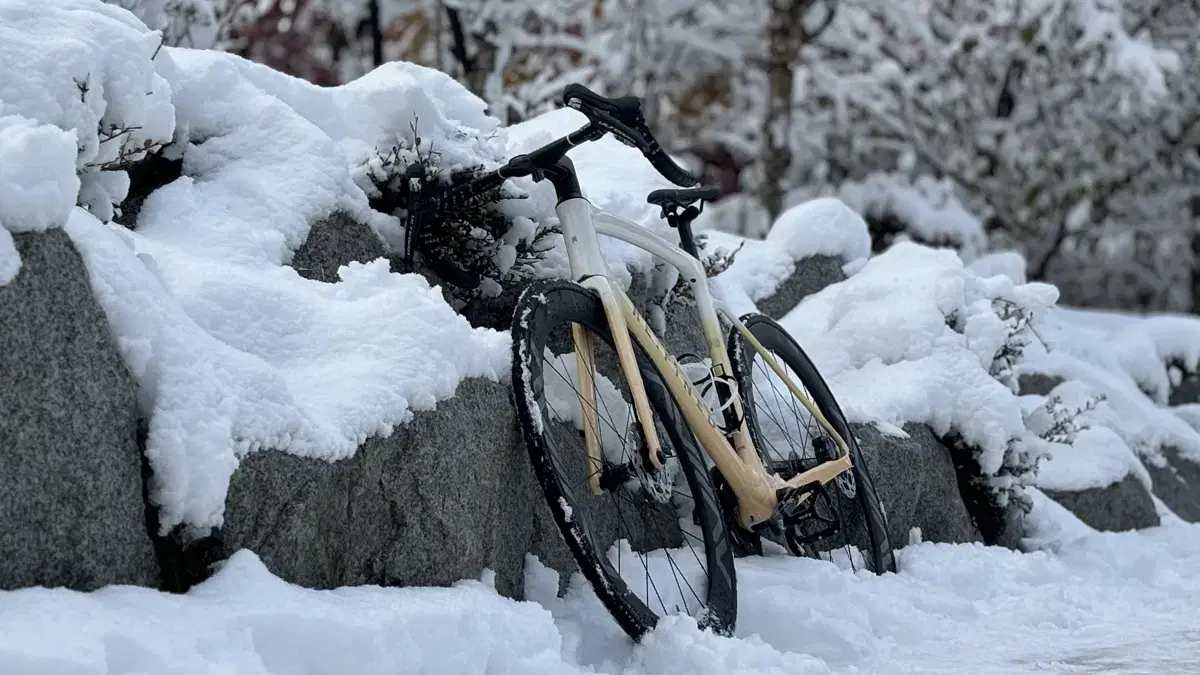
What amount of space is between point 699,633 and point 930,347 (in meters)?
2.92

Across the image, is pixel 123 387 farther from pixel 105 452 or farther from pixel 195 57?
pixel 195 57

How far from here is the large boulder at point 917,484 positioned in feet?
17.9

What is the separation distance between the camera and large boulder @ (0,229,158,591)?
2539mm

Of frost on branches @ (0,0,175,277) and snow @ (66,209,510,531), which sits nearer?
frost on branches @ (0,0,175,277)

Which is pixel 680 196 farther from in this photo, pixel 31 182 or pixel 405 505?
pixel 31 182

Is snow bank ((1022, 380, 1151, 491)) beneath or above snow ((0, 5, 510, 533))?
beneath

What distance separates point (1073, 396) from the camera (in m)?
7.57

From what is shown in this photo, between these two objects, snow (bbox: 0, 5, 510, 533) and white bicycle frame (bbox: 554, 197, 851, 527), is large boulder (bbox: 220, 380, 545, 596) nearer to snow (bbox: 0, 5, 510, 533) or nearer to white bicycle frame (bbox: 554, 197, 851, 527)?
snow (bbox: 0, 5, 510, 533)

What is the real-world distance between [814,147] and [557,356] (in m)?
12.1

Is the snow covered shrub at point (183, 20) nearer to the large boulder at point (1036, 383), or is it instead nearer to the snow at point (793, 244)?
the snow at point (793, 244)

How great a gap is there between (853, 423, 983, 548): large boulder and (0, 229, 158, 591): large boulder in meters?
3.28

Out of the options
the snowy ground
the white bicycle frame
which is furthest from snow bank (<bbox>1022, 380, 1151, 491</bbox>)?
the white bicycle frame

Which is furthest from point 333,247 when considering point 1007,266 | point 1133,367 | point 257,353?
point 1133,367

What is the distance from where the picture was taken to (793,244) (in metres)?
7.27
